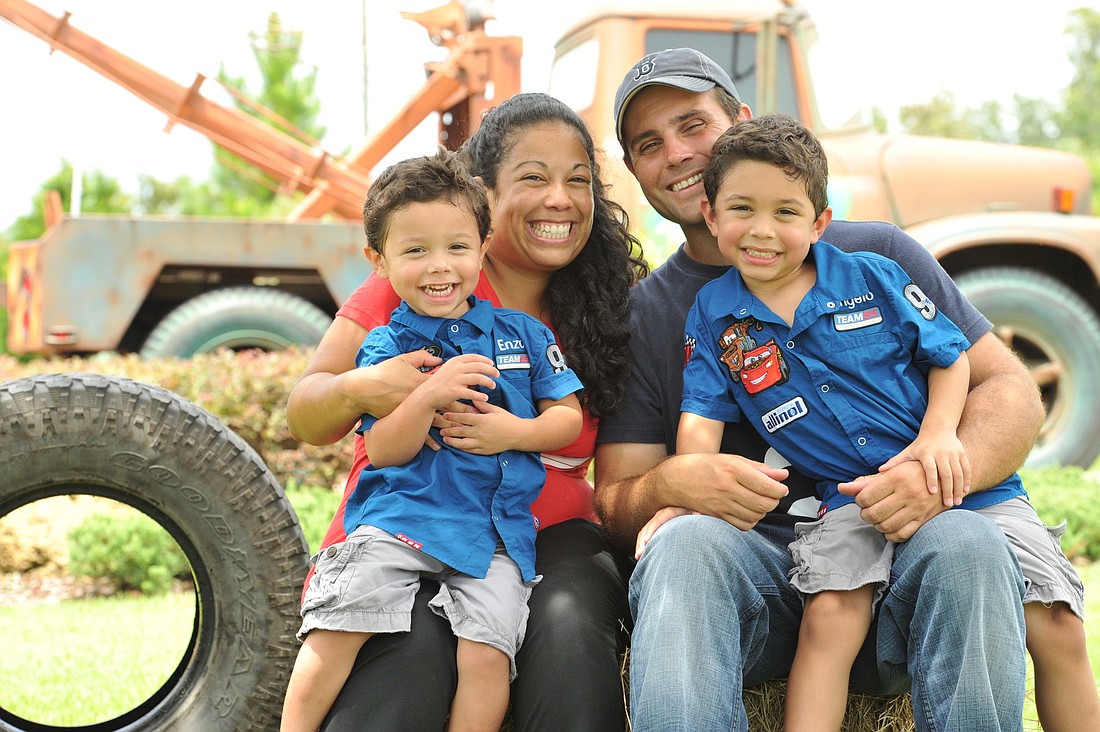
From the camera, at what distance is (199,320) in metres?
7.29

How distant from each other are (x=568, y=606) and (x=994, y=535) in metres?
0.82

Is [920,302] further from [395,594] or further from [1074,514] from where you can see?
[1074,514]

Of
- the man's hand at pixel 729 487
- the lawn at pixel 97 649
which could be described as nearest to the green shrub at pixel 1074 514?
the lawn at pixel 97 649

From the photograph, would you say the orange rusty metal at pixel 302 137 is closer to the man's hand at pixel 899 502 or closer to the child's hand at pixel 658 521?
the child's hand at pixel 658 521

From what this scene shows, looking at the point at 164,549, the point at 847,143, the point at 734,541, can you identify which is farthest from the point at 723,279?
the point at 847,143

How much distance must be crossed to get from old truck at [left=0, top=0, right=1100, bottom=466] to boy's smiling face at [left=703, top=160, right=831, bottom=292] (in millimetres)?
3772

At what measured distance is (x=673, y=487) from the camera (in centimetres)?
218

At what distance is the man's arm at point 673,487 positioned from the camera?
81.8 inches

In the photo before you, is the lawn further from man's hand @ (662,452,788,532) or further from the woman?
the woman

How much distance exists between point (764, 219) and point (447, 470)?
0.85m

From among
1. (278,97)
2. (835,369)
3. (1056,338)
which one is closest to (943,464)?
(835,369)

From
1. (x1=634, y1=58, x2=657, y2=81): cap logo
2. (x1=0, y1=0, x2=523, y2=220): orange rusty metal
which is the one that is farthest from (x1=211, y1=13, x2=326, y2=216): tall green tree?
(x1=634, y1=58, x2=657, y2=81): cap logo

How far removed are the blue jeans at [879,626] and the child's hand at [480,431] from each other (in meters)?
0.37

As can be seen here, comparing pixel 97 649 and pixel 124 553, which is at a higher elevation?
pixel 124 553
